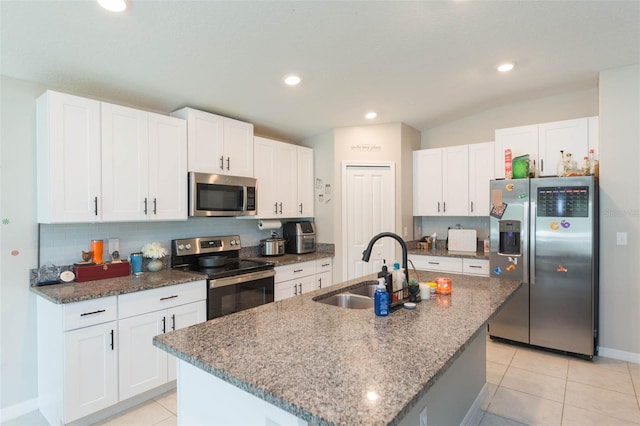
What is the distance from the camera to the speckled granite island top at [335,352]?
886 millimetres

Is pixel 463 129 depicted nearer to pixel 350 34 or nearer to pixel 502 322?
pixel 502 322

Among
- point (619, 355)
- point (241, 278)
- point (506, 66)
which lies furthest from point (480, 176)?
point (241, 278)

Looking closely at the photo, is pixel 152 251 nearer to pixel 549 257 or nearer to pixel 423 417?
pixel 423 417

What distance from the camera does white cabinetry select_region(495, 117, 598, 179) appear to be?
10.6ft

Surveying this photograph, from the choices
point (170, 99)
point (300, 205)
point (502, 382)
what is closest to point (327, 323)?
point (502, 382)

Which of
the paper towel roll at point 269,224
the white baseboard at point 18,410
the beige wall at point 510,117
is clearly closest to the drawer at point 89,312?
the white baseboard at point 18,410

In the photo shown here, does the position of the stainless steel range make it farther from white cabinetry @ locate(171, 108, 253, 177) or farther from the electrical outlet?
the electrical outlet

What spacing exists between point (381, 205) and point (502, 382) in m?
2.23

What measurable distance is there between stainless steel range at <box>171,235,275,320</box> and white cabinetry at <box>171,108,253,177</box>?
75 centimetres

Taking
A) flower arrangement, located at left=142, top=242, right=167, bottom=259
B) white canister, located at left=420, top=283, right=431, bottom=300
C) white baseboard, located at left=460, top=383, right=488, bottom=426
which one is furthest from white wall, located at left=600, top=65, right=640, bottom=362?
flower arrangement, located at left=142, top=242, right=167, bottom=259

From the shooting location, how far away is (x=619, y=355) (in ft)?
9.93

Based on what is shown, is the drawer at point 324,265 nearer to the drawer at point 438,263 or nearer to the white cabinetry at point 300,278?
the white cabinetry at point 300,278

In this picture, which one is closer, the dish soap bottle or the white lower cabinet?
the dish soap bottle

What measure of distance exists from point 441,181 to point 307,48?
259 cm
